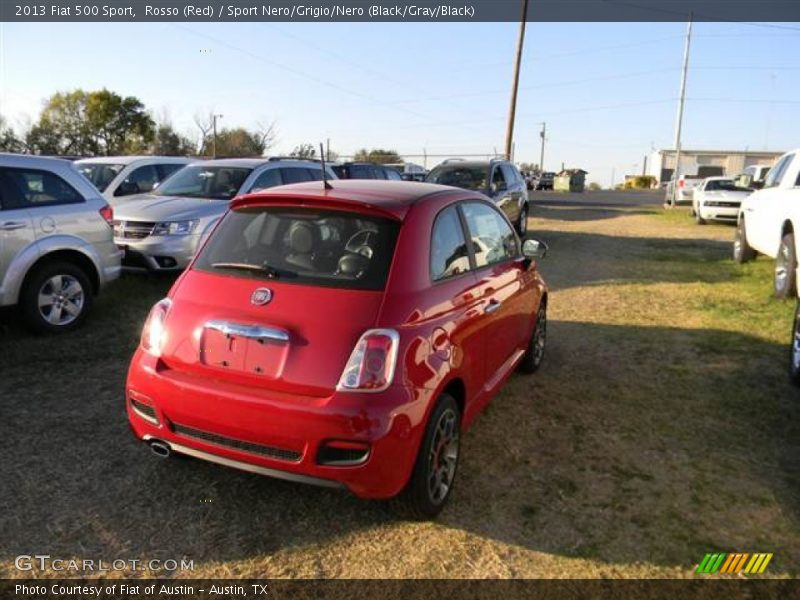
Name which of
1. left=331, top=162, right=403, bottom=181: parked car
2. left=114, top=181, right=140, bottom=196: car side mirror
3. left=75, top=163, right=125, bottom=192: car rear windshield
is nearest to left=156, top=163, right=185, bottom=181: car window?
left=75, top=163, right=125, bottom=192: car rear windshield

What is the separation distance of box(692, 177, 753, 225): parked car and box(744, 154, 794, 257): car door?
28.7 feet

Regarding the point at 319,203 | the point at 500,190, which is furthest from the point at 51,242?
the point at 500,190

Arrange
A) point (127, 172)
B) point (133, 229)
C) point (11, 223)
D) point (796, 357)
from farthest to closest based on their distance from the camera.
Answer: point (127, 172), point (133, 229), point (11, 223), point (796, 357)

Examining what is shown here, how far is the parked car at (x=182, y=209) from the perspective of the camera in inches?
304

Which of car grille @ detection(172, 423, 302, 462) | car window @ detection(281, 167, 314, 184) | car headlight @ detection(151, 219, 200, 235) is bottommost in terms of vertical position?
car grille @ detection(172, 423, 302, 462)

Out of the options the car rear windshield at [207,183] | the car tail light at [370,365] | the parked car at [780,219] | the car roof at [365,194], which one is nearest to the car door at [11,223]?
the car rear windshield at [207,183]

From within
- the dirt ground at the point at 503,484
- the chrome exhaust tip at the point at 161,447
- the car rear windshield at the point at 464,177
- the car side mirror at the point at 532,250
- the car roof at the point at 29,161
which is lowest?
the dirt ground at the point at 503,484

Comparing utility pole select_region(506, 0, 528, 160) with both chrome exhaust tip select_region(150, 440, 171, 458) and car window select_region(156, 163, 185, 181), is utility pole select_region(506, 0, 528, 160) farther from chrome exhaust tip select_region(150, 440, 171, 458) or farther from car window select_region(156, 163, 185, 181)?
chrome exhaust tip select_region(150, 440, 171, 458)

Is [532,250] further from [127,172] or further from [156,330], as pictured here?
[127,172]

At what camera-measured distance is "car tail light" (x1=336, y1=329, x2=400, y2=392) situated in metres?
2.72

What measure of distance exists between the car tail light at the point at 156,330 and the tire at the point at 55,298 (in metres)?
3.34

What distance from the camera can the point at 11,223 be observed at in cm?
557

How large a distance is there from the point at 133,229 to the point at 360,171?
25.3ft

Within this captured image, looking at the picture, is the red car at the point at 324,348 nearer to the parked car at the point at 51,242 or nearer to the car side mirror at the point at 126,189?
the parked car at the point at 51,242
